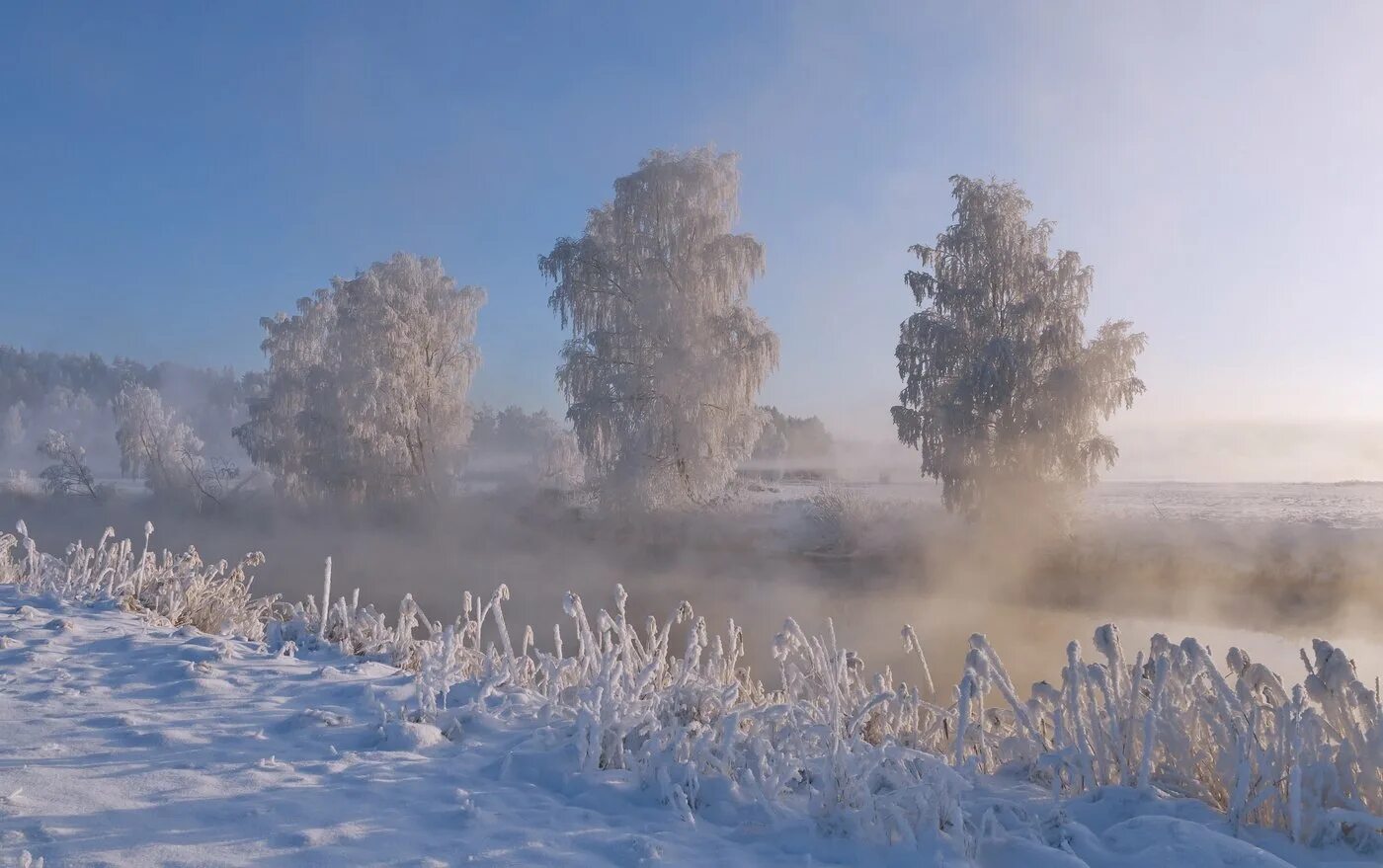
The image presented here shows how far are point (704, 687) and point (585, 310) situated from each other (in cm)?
1791

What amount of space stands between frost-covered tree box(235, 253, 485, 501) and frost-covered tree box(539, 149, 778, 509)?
563cm

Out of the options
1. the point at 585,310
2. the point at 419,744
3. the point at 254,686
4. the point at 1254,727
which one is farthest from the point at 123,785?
the point at 585,310

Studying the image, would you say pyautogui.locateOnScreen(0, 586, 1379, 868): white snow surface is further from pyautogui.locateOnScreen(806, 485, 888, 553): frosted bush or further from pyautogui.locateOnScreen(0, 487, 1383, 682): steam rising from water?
pyautogui.locateOnScreen(806, 485, 888, 553): frosted bush

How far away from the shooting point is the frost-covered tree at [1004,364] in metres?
16.6

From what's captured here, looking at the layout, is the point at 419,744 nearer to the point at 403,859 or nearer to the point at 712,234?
the point at 403,859

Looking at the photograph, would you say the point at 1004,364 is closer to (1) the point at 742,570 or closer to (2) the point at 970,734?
(1) the point at 742,570

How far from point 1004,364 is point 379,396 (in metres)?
16.7

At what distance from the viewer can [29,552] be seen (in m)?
6.77

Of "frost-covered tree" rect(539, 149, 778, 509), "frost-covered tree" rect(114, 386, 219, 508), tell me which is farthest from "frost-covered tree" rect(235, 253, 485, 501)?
"frost-covered tree" rect(539, 149, 778, 509)

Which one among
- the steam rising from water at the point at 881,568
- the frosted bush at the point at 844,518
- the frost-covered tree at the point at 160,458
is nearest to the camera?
the steam rising from water at the point at 881,568

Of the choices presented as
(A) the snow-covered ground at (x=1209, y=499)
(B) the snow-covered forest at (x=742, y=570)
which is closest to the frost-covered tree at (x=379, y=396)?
(B) the snow-covered forest at (x=742, y=570)

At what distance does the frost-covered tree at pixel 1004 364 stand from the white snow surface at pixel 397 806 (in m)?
15.1

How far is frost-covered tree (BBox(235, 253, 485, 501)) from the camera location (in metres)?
23.2

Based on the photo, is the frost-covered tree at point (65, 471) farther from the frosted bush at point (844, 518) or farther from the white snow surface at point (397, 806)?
the white snow surface at point (397, 806)
